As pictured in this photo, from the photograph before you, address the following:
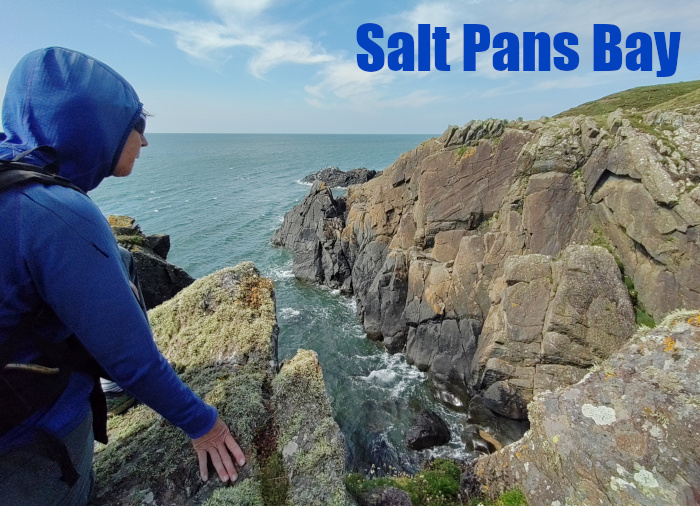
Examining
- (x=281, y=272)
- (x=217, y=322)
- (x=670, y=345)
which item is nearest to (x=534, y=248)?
(x=670, y=345)

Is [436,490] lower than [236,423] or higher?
lower

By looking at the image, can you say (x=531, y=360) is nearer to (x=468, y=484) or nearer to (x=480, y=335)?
(x=480, y=335)

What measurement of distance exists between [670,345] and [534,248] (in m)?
15.9

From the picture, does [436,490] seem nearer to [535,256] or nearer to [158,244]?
[535,256]

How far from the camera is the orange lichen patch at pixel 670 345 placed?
25.0 ft

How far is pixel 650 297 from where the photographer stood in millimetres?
17516

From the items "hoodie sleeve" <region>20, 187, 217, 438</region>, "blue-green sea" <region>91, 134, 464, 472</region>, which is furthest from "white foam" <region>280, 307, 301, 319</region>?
"hoodie sleeve" <region>20, 187, 217, 438</region>

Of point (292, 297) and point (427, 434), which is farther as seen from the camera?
point (292, 297)

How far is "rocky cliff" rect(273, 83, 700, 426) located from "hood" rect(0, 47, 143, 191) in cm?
2079

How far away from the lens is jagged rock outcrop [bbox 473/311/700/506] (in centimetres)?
612

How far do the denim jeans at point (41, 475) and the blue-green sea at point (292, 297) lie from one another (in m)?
18.4

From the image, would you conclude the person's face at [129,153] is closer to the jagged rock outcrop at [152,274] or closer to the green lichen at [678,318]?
the green lichen at [678,318]

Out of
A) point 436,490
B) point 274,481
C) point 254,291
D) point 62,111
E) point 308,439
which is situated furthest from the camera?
point 436,490

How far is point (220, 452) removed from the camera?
313 cm
